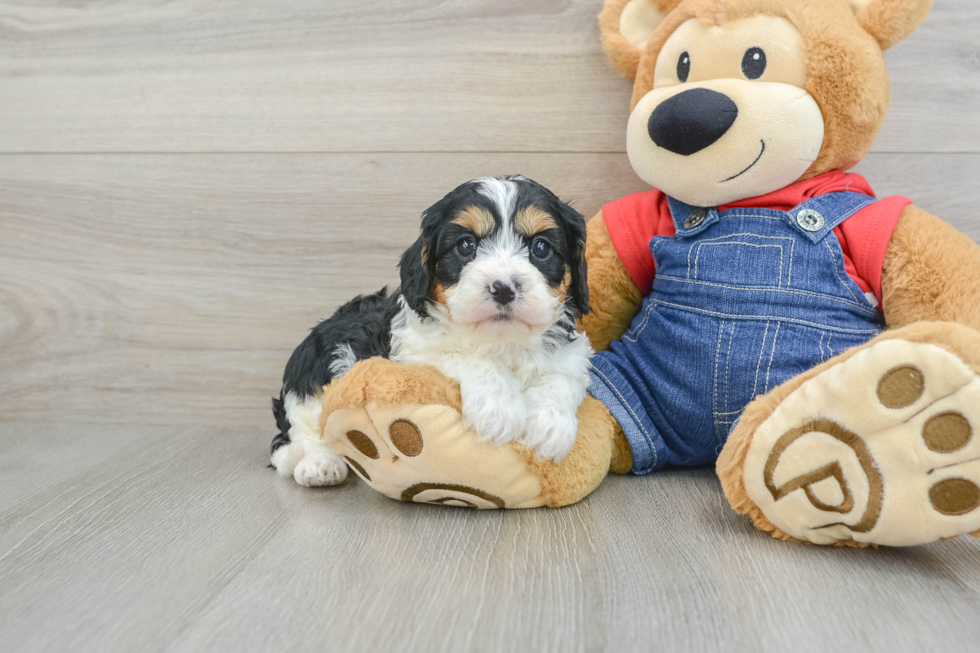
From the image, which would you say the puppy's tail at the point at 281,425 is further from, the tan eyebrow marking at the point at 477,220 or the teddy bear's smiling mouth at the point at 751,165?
the teddy bear's smiling mouth at the point at 751,165

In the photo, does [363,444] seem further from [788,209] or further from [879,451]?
[788,209]

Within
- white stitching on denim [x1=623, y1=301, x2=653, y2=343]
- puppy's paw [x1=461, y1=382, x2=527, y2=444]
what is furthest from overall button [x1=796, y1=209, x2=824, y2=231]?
puppy's paw [x1=461, y1=382, x2=527, y2=444]

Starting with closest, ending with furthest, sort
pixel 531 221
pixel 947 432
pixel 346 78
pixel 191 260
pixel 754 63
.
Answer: pixel 947 432 < pixel 531 221 < pixel 754 63 < pixel 346 78 < pixel 191 260

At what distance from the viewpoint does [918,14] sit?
1.48 meters

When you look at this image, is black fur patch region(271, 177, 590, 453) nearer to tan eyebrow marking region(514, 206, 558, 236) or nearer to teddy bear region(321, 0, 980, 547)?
tan eyebrow marking region(514, 206, 558, 236)

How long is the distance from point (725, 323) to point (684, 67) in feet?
1.88

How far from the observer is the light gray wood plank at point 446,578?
958 millimetres

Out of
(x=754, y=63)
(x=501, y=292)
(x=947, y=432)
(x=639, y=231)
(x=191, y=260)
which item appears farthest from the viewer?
(x=191, y=260)

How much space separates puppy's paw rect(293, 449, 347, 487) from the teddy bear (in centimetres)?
22

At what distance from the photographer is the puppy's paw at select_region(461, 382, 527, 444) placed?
1333mm

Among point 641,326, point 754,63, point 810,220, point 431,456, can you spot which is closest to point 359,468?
point 431,456

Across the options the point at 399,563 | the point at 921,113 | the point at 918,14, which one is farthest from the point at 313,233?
the point at 921,113

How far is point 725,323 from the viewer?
4.94ft

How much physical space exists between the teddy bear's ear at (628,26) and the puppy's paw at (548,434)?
0.93 meters
